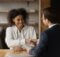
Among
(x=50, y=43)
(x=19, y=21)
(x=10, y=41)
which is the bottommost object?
(x=10, y=41)

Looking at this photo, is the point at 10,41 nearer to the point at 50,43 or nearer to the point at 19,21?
the point at 19,21

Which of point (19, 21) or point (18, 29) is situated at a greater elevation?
point (19, 21)

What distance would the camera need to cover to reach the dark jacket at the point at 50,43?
1.93 metres

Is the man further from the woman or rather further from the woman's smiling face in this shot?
the woman's smiling face

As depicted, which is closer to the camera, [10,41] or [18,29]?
[10,41]

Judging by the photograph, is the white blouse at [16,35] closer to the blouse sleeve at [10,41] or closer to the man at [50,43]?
the blouse sleeve at [10,41]

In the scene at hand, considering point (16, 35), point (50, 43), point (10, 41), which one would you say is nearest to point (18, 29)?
point (16, 35)

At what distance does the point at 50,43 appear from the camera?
6.38ft

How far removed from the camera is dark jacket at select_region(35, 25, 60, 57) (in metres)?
1.93

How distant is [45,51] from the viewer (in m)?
1.96

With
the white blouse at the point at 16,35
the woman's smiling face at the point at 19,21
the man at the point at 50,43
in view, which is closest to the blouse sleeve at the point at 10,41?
the white blouse at the point at 16,35

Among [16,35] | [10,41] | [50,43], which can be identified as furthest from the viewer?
[16,35]

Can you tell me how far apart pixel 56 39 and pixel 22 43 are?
3.18ft

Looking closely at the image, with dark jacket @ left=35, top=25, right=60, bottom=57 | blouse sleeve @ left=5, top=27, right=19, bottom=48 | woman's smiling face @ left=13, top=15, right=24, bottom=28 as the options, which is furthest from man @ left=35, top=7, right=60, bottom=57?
woman's smiling face @ left=13, top=15, right=24, bottom=28
